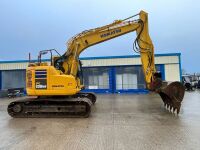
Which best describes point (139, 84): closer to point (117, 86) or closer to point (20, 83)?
point (117, 86)

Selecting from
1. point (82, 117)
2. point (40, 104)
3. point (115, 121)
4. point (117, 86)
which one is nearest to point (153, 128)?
point (115, 121)

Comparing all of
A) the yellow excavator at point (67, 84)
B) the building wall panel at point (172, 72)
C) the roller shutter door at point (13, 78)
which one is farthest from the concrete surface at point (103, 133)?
the roller shutter door at point (13, 78)

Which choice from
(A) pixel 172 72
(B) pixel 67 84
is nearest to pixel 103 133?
(B) pixel 67 84

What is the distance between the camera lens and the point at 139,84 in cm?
2548

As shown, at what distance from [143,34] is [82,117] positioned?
4.96m

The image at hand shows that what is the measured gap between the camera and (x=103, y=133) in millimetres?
7355

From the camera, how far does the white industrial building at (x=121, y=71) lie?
82.6 feet

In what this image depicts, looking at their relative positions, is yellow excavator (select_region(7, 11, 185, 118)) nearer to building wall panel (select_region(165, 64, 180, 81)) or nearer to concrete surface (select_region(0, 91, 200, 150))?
concrete surface (select_region(0, 91, 200, 150))

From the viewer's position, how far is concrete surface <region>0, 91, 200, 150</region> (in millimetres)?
6172

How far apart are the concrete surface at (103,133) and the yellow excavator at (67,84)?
62 cm

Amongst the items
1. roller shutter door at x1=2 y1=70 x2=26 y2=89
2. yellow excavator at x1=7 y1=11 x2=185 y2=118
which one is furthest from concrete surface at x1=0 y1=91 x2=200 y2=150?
roller shutter door at x1=2 y1=70 x2=26 y2=89

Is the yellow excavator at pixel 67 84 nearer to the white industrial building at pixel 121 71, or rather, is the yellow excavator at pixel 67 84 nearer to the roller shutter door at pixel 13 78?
the white industrial building at pixel 121 71

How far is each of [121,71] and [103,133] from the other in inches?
746

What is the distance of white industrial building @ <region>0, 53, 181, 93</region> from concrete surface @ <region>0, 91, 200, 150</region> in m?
15.4
